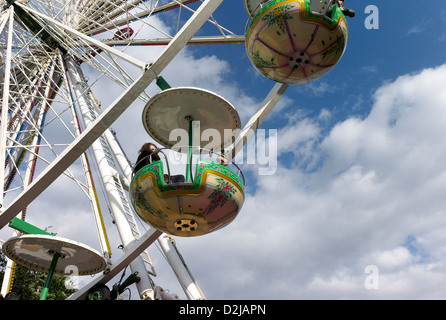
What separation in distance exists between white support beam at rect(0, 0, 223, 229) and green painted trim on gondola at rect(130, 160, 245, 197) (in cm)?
121

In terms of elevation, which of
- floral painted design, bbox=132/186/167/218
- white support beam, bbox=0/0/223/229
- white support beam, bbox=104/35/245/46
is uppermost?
white support beam, bbox=104/35/245/46

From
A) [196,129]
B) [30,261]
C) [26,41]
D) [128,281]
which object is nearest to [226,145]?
[196,129]

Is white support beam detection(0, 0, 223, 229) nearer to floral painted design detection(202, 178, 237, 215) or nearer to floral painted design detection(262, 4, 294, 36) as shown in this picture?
floral painted design detection(262, 4, 294, 36)

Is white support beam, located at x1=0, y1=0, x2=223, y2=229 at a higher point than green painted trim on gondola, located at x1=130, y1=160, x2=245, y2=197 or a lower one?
higher

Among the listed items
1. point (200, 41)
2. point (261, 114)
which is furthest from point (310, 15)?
point (200, 41)

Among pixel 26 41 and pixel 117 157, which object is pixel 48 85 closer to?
pixel 26 41

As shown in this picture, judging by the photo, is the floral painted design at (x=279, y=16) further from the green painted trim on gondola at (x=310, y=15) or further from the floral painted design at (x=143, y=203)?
the floral painted design at (x=143, y=203)

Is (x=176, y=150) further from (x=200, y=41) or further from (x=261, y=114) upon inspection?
(x=200, y=41)

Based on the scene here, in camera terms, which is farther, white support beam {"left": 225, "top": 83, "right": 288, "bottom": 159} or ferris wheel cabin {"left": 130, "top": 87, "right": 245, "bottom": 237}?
white support beam {"left": 225, "top": 83, "right": 288, "bottom": 159}

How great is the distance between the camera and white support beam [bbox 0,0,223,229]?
6324 millimetres

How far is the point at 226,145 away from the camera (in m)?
7.40

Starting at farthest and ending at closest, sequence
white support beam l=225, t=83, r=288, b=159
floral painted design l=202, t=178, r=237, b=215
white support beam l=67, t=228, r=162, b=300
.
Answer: white support beam l=67, t=228, r=162, b=300
white support beam l=225, t=83, r=288, b=159
floral painted design l=202, t=178, r=237, b=215

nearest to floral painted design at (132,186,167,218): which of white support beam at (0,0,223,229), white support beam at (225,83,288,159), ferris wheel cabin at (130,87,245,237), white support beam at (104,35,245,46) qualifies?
ferris wheel cabin at (130,87,245,237)
